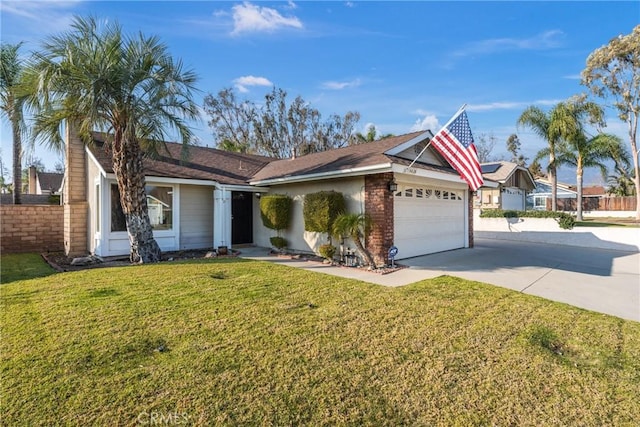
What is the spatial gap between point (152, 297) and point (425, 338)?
4.53 meters

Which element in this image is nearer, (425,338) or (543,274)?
(425,338)

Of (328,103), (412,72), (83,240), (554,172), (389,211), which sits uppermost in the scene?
(328,103)

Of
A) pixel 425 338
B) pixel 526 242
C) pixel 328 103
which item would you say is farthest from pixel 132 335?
pixel 328 103

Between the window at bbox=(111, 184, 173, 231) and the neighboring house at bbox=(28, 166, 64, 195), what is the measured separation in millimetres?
28302

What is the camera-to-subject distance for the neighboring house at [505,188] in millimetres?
23672

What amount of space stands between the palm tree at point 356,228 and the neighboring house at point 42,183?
34.1 m

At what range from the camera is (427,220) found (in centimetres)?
1088

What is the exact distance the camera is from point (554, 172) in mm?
21688

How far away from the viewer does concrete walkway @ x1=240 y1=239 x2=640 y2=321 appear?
6.24 metres

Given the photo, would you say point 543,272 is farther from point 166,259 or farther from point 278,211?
point 166,259

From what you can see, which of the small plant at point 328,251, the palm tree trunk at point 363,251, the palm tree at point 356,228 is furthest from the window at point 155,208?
the palm tree trunk at point 363,251

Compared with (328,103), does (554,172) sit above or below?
below

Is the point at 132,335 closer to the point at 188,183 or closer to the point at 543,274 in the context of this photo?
the point at 188,183

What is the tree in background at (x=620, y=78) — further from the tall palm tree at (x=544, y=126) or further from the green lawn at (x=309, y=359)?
the green lawn at (x=309, y=359)
